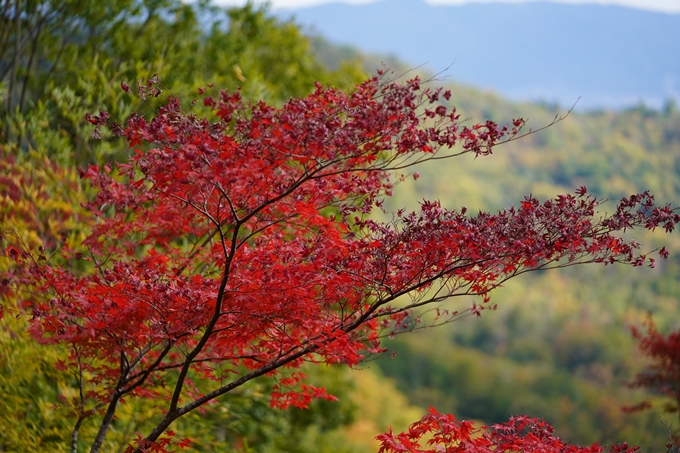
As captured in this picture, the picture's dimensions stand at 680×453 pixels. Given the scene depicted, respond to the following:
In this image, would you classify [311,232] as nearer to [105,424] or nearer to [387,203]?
[105,424]

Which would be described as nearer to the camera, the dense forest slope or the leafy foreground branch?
the leafy foreground branch

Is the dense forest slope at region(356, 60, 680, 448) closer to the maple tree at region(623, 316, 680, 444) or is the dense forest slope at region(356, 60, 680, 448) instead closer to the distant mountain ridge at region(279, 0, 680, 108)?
the maple tree at region(623, 316, 680, 444)

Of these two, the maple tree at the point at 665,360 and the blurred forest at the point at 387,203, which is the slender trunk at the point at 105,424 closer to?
the blurred forest at the point at 387,203

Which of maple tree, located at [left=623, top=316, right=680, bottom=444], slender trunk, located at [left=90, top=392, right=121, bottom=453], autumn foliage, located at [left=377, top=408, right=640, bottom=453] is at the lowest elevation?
autumn foliage, located at [left=377, top=408, right=640, bottom=453]

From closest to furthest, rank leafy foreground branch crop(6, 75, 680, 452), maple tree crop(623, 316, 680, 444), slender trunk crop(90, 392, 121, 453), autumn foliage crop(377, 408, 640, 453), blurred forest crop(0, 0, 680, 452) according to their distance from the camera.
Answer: leafy foreground branch crop(6, 75, 680, 452)
autumn foliage crop(377, 408, 640, 453)
slender trunk crop(90, 392, 121, 453)
blurred forest crop(0, 0, 680, 452)
maple tree crop(623, 316, 680, 444)

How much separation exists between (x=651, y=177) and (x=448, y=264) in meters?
80.7

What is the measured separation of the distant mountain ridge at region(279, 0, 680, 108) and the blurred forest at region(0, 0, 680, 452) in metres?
51.1

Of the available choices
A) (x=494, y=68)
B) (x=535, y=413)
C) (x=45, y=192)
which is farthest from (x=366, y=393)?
(x=494, y=68)

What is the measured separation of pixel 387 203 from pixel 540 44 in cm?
13221

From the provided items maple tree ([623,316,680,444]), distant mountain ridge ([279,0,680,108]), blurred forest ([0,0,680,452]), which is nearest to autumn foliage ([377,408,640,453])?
blurred forest ([0,0,680,452])

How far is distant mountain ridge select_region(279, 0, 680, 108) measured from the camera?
144m

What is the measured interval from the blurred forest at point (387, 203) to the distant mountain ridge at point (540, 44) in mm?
51116

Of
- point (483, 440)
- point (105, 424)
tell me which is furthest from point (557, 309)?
point (105, 424)

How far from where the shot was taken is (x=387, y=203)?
53.5 metres
